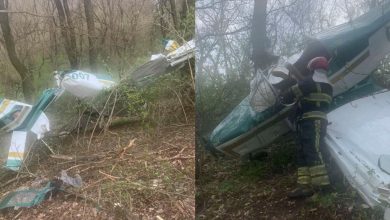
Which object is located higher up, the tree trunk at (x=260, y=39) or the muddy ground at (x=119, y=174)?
the tree trunk at (x=260, y=39)

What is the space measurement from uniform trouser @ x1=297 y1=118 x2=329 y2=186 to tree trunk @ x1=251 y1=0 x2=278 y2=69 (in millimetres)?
229

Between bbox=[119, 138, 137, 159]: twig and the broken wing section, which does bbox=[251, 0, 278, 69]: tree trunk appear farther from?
bbox=[119, 138, 137, 159]: twig

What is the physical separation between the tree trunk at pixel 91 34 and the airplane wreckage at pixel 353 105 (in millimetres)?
5560

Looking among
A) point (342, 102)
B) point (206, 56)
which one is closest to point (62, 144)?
point (206, 56)

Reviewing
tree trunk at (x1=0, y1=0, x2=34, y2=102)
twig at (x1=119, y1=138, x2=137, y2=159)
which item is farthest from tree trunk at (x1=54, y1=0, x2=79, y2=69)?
A: twig at (x1=119, y1=138, x2=137, y2=159)

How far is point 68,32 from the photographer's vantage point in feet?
22.4

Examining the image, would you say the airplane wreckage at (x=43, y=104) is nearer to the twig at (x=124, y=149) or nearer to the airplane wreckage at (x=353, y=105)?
the twig at (x=124, y=149)

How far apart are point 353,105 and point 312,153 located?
7.8 inches

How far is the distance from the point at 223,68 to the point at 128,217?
2151 mm

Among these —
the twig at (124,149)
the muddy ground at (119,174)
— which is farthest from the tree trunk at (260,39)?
the twig at (124,149)

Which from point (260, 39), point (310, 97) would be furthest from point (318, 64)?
point (260, 39)

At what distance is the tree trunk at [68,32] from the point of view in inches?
268

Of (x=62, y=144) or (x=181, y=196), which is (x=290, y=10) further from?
(x=62, y=144)

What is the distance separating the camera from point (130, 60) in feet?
22.1
